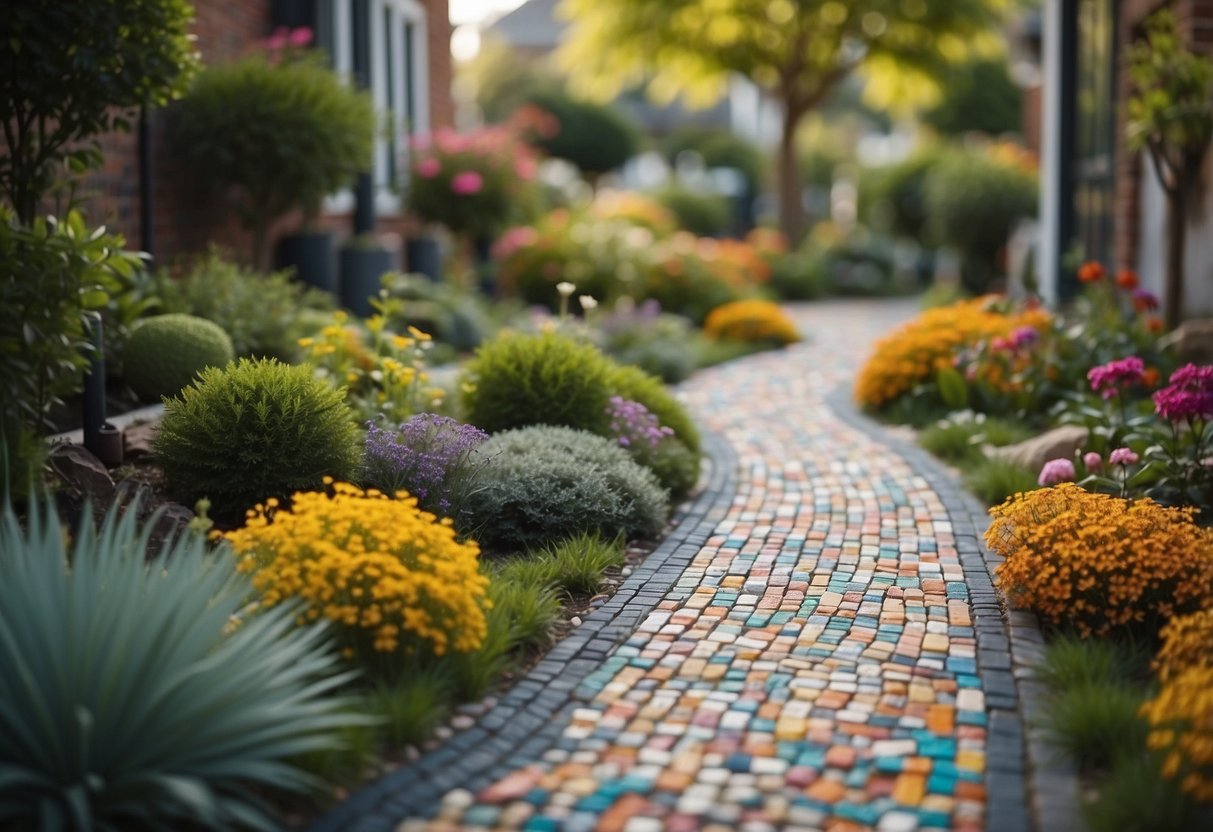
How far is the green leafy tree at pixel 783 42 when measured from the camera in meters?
18.9

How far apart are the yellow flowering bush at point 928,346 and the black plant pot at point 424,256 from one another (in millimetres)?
4954

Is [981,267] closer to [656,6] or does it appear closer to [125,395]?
[656,6]

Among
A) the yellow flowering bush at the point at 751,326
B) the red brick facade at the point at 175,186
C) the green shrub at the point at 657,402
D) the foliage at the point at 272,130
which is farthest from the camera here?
the yellow flowering bush at the point at 751,326

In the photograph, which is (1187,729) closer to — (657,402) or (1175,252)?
(657,402)

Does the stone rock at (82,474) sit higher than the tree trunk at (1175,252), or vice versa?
the tree trunk at (1175,252)

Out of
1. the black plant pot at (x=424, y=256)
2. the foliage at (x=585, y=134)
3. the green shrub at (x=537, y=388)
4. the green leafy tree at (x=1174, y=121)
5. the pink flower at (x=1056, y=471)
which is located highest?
the foliage at (x=585, y=134)

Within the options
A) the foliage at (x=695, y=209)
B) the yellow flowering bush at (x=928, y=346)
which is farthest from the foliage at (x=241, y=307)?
the foliage at (x=695, y=209)

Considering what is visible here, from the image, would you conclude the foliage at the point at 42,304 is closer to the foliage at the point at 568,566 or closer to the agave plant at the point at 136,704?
the agave plant at the point at 136,704

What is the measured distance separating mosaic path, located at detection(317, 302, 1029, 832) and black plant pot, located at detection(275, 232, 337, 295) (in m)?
4.62

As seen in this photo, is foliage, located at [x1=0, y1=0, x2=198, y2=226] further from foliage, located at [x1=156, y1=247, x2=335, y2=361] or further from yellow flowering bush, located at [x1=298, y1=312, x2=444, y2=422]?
yellow flowering bush, located at [x1=298, y1=312, x2=444, y2=422]

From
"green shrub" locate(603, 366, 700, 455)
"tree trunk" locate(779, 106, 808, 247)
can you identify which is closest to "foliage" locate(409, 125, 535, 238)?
"green shrub" locate(603, 366, 700, 455)

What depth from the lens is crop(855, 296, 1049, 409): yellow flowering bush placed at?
325 inches

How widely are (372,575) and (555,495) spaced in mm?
1661

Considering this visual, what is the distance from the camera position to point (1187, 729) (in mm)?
3209
